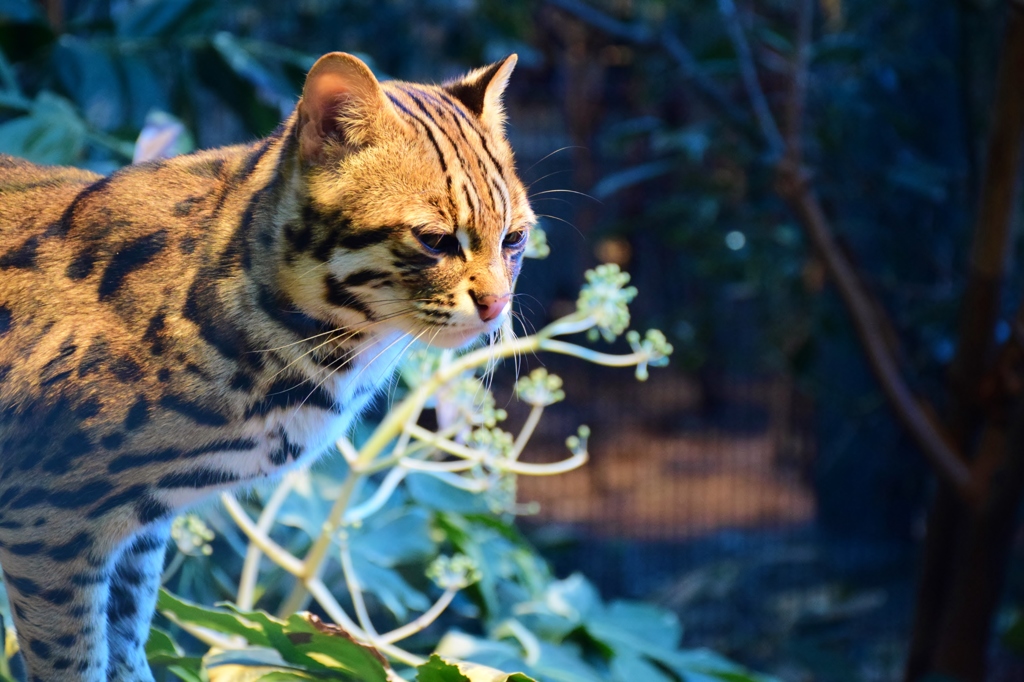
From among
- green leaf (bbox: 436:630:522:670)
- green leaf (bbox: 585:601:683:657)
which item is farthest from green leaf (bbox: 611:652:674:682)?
green leaf (bbox: 436:630:522:670)

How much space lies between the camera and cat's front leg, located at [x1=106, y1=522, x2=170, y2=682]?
1.06 metres

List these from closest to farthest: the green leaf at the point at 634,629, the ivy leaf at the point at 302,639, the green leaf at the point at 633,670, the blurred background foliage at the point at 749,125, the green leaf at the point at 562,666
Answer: the ivy leaf at the point at 302,639 → the green leaf at the point at 562,666 → the green leaf at the point at 633,670 → the green leaf at the point at 634,629 → the blurred background foliage at the point at 749,125

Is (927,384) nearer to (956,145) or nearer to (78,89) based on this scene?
(956,145)

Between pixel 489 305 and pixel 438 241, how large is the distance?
3.2 inches

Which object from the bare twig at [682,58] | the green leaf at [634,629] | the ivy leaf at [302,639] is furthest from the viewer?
the bare twig at [682,58]

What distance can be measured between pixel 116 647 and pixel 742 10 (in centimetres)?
235

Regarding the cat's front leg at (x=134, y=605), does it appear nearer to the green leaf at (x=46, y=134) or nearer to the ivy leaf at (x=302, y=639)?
the ivy leaf at (x=302, y=639)

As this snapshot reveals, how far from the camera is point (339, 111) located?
927 millimetres

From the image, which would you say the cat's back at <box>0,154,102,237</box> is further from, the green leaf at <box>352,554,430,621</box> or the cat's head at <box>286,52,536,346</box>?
the green leaf at <box>352,554,430,621</box>

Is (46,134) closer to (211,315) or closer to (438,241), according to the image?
(211,315)

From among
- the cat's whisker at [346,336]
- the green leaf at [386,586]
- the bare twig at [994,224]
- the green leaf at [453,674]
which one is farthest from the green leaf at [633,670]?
the bare twig at [994,224]

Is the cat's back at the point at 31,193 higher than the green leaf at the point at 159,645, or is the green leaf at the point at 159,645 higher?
the cat's back at the point at 31,193

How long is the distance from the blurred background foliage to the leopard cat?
605mm

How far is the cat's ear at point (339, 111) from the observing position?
893 millimetres
